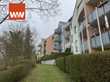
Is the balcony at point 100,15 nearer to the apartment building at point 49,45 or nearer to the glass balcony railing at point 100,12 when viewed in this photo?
the glass balcony railing at point 100,12

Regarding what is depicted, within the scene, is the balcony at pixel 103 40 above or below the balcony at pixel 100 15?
below

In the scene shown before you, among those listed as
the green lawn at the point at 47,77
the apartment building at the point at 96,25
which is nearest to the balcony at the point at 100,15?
the apartment building at the point at 96,25

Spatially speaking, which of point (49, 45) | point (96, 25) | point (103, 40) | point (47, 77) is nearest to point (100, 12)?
point (103, 40)

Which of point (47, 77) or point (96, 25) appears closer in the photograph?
point (47, 77)

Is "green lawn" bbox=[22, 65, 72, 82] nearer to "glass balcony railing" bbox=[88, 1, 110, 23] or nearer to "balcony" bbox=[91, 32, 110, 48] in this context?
"balcony" bbox=[91, 32, 110, 48]

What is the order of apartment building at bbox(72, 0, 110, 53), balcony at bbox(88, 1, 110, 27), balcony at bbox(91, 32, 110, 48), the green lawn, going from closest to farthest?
the green lawn → balcony at bbox(91, 32, 110, 48) → balcony at bbox(88, 1, 110, 27) → apartment building at bbox(72, 0, 110, 53)

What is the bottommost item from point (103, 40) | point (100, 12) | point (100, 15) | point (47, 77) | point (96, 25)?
point (47, 77)

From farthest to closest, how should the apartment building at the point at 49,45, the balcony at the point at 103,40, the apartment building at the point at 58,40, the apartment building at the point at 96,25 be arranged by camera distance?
the apartment building at the point at 49,45 → the apartment building at the point at 58,40 → the apartment building at the point at 96,25 → the balcony at the point at 103,40

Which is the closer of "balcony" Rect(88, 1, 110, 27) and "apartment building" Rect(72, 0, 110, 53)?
"balcony" Rect(88, 1, 110, 27)

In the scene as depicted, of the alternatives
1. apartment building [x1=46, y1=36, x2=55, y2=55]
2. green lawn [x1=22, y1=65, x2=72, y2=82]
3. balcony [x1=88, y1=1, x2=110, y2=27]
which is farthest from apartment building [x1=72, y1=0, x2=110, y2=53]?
apartment building [x1=46, y1=36, x2=55, y2=55]

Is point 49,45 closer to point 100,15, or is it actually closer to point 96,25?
point 96,25

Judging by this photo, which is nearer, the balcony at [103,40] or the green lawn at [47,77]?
the green lawn at [47,77]

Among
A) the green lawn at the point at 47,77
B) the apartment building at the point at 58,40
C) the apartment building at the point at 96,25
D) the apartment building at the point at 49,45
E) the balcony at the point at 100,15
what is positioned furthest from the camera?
the apartment building at the point at 49,45

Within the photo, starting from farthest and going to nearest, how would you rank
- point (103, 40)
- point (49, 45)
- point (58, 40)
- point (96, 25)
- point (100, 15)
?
point (49, 45) < point (58, 40) < point (96, 25) < point (100, 15) < point (103, 40)
